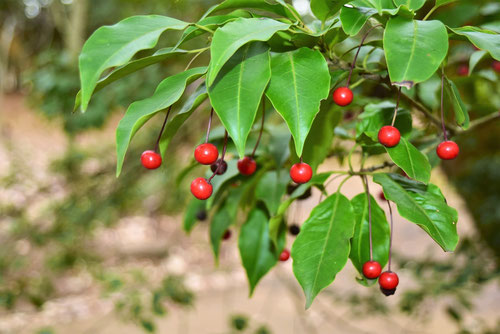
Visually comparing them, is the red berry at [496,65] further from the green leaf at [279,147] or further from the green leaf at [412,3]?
the green leaf at [412,3]

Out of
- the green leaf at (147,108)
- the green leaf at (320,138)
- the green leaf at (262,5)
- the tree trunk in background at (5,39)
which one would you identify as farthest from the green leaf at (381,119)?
the tree trunk in background at (5,39)

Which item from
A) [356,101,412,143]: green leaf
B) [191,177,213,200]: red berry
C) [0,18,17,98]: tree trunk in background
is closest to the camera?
[191,177,213,200]: red berry

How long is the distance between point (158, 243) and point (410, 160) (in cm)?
608

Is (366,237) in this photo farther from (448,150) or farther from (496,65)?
(496,65)

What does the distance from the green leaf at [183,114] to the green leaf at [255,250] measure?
392 mm

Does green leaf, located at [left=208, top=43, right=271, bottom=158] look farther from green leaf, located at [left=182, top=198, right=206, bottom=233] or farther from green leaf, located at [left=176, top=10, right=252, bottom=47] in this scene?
green leaf, located at [left=182, top=198, right=206, bottom=233]

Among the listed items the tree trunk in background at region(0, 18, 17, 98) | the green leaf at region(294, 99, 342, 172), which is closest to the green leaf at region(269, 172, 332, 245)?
the green leaf at region(294, 99, 342, 172)

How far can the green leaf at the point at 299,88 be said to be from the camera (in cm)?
62

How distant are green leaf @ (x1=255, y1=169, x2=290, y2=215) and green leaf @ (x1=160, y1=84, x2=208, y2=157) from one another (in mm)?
324

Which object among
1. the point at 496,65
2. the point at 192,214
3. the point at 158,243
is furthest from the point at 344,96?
the point at 158,243

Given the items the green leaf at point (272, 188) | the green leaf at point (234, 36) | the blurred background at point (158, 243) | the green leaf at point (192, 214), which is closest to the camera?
the green leaf at point (234, 36)

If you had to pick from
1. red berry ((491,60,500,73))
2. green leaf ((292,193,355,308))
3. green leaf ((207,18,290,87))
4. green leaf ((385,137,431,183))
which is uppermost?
green leaf ((207,18,290,87))

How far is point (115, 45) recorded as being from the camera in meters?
0.63

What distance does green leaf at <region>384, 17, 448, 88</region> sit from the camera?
0.58m
